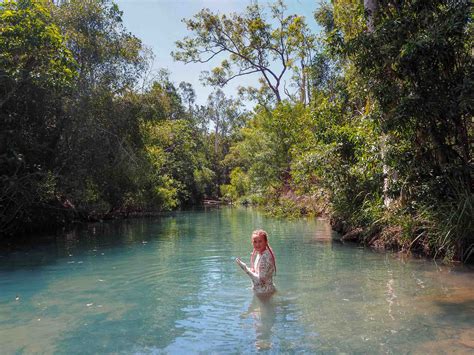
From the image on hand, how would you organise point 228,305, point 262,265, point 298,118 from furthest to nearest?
point 298,118, point 262,265, point 228,305

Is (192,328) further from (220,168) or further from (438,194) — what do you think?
(220,168)

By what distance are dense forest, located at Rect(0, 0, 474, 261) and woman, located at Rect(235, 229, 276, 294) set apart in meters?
4.81

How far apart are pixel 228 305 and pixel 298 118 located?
24965 mm

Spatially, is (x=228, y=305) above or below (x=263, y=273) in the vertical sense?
below

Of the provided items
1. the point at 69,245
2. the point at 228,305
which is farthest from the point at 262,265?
the point at 69,245

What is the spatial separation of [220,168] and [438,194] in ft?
198

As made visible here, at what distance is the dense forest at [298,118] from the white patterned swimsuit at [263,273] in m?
4.79

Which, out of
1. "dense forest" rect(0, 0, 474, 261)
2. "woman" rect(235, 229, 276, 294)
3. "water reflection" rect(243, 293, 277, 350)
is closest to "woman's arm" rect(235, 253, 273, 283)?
"woman" rect(235, 229, 276, 294)

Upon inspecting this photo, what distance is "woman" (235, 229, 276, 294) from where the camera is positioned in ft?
25.1

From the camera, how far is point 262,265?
7.72 m

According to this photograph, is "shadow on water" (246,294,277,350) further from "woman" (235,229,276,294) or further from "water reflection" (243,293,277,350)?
"woman" (235,229,276,294)

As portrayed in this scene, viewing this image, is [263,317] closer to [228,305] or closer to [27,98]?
[228,305]

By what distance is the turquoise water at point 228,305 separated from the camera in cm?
558

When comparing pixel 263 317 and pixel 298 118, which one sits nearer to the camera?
pixel 263 317
